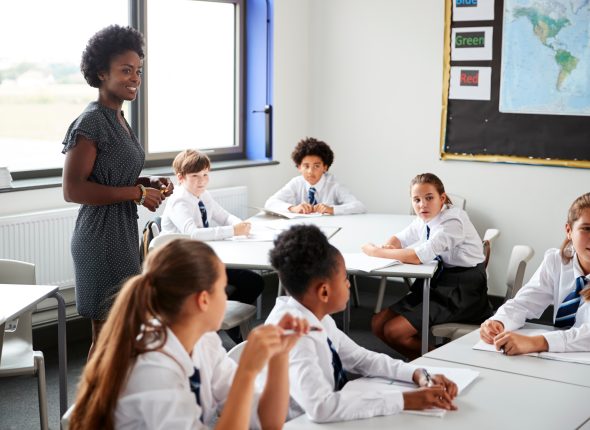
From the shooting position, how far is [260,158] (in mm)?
6188

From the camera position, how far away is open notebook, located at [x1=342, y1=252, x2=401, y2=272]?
381cm

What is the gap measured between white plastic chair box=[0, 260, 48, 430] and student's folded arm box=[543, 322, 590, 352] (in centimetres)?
178

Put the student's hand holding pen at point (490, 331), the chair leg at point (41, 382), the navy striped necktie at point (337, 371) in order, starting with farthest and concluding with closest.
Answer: the chair leg at point (41, 382)
the student's hand holding pen at point (490, 331)
the navy striped necktie at point (337, 371)

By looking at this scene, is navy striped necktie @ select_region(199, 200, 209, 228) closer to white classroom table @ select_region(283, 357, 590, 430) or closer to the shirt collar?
the shirt collar

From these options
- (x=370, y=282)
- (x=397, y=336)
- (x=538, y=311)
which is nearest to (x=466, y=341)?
(x=538, y=311)

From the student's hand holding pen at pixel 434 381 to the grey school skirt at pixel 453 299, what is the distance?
1.72 metres

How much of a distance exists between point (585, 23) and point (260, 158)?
2389mm

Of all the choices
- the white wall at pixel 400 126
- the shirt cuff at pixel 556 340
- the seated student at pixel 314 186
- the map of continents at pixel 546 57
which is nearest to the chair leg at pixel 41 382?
the shirt cuff at pixel 556 340

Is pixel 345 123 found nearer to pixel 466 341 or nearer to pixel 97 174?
pixel 97 174

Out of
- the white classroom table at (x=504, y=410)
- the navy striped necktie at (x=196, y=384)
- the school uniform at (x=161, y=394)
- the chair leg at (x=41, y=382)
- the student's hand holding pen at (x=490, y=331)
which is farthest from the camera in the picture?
the chair leg at (x=41, y=382)

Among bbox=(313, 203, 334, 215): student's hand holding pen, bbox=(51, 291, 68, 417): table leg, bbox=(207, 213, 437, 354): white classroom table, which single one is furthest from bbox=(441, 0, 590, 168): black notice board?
bbox=(51, 291, 68, 417): table leg

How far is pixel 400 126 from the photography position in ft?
19.5

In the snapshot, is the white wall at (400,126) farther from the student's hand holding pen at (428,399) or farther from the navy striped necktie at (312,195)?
the student's hand holding pen at (428,399)

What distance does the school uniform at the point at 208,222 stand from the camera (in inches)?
174
